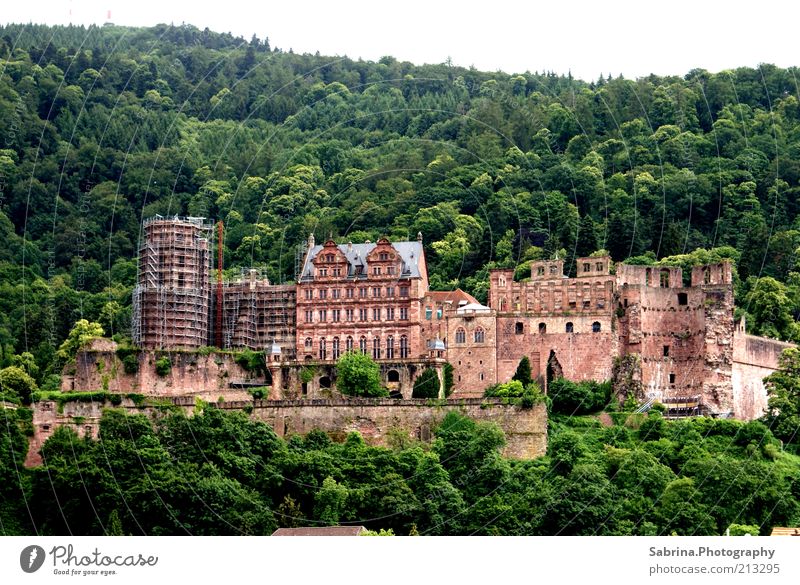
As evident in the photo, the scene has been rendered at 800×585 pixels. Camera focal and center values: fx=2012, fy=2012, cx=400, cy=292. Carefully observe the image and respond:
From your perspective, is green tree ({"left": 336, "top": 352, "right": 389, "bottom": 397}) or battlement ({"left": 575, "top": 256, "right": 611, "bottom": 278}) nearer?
green tree ({"left": 336, "top": 352, "right": 389, "bottom": 397})

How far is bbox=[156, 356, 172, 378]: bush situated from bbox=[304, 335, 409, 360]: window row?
25.2ft

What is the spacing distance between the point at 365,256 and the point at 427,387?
9812 mm

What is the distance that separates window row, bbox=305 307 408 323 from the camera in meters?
108

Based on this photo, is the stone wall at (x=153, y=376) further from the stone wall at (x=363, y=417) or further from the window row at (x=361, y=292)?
the window row at (x=361, y=292)

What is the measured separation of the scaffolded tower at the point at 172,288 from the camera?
354 feet

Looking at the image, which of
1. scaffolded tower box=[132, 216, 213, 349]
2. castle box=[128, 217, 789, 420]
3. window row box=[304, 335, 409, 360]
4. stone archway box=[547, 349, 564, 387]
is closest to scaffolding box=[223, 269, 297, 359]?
castle box=[128, 217, 789, 420]

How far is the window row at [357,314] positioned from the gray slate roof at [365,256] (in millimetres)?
2035

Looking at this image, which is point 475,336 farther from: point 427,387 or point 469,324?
point 427,387

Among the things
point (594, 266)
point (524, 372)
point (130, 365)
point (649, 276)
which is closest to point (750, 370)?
point (649, 276)

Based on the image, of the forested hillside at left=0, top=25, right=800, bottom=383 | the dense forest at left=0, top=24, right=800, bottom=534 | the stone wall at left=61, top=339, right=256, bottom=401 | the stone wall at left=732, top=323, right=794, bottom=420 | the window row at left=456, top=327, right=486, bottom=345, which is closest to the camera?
the dense forest at left=0, top=24, right=800, bottom=534

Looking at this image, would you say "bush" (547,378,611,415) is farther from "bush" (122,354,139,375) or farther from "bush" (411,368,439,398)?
"bush" (122,354,139,375)

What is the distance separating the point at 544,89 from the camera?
154m
